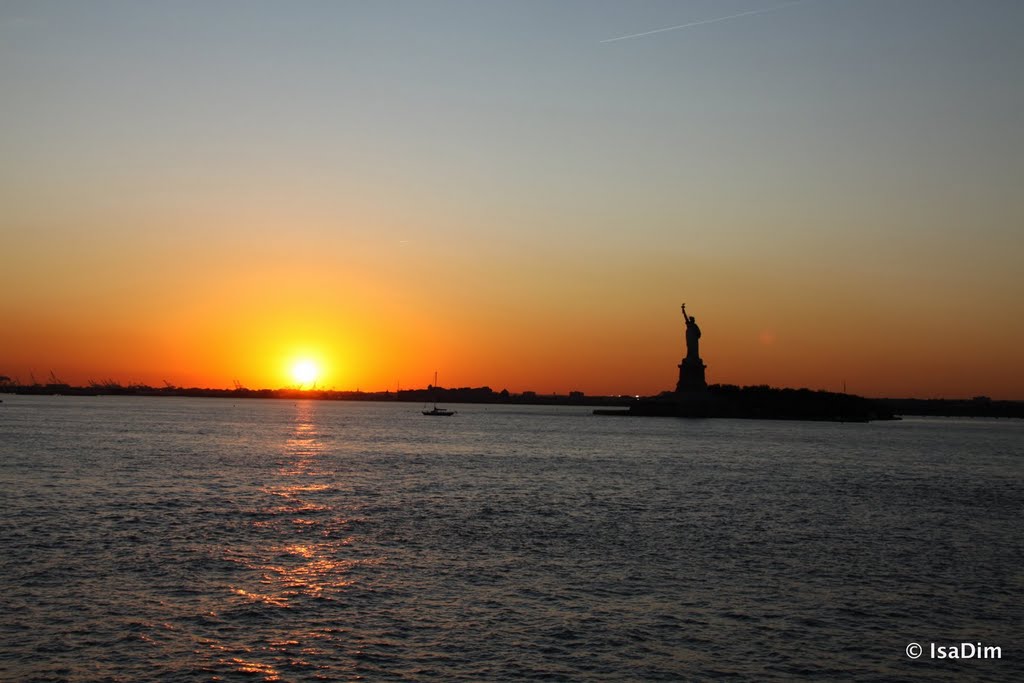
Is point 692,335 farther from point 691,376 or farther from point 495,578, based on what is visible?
point 495,578

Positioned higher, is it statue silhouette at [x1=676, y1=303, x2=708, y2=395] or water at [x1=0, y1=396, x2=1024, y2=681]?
statue silhouette at [x1=676, y1=303, x2=708, y2=395]

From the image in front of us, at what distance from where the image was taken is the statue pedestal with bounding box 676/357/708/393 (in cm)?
15088

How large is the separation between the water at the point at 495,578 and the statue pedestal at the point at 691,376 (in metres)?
97.5

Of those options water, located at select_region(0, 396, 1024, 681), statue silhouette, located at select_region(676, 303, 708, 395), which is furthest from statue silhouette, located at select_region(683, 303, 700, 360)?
water, located at select_region(0, 396, 1024, 681)

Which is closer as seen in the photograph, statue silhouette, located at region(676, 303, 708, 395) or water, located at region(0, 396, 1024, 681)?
water, located at region(0, 396, 1024, 681)

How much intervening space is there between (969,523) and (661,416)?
142 meters

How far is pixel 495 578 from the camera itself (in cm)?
2512

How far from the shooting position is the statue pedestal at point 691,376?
495 ft

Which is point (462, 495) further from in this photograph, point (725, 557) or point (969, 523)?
point (969, 523)

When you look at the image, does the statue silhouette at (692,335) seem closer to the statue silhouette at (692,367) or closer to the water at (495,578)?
the statue silhouette at (692,367)

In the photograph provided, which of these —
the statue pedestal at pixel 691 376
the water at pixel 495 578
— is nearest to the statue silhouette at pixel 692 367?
the statue pedestal at pixel 691 376

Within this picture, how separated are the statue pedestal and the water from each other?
320 ft

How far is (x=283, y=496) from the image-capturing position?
1714 inches

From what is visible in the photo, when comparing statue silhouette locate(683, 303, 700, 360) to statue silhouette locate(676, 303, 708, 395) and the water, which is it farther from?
the water
